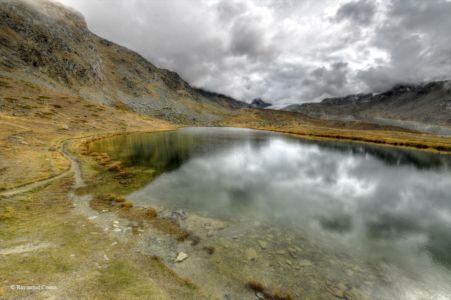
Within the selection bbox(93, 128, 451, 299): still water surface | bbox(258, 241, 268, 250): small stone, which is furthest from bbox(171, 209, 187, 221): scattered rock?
bbox(258, 241, 268, 250): small stone

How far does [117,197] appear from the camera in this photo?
16.9 metres

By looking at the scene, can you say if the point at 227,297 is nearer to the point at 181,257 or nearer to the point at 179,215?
the point at 181,257

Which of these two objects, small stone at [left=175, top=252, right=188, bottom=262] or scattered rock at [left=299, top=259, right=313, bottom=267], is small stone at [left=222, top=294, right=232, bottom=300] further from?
scattered rock at [left=299, top=259, right=313, bottom=267]

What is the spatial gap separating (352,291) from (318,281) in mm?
1486

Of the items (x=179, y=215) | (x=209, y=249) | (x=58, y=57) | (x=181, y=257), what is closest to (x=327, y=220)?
(x=209, y=249)

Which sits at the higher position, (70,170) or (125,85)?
(125,85)

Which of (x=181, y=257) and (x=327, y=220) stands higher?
(x=181, y=257)

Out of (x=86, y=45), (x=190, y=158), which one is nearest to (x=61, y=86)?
(x=86, y=45)

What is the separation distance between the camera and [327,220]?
1634 centimetres

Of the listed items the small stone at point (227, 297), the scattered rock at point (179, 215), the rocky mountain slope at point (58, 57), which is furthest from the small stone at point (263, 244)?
the rocky mountain slope at point (58, 57)

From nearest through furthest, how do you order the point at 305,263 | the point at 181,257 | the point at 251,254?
the point at 181,257 → the point at 305,263 → the point at 251,254

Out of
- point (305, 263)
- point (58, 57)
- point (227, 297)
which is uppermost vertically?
point (58, 57)

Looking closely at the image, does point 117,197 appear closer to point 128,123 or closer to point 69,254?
point 69,254

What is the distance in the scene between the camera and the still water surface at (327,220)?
10031 millimetres
